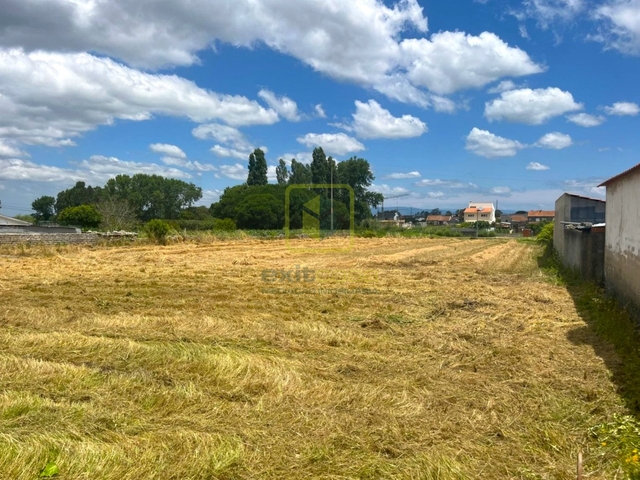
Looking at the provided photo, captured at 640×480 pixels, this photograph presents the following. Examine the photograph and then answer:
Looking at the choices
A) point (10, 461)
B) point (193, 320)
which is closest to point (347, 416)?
point (10, 461)

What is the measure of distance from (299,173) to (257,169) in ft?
22.9

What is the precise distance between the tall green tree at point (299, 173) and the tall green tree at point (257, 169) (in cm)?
565

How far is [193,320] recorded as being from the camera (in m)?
7.18

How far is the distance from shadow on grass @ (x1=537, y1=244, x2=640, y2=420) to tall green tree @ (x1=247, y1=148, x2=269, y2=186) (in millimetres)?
52353

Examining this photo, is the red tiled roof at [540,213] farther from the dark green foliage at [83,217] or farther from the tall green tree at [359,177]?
the dark green foliage at [83,217]

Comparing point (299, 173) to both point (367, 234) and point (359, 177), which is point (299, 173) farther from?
point (367, 234)

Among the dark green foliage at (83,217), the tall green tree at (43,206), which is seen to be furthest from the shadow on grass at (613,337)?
the tall green tree at (43,206)

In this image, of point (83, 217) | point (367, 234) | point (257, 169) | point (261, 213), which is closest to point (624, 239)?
point (367, 234)

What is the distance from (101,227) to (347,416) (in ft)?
135

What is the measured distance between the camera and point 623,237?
7.93 metres

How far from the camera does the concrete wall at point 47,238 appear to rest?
1983 centimetres

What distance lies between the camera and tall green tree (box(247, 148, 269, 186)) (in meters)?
59.7

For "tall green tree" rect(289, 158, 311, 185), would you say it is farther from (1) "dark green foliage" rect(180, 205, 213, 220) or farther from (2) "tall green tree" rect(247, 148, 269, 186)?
(1) "dark green foliage" rect(180, 205, 213, 220)
